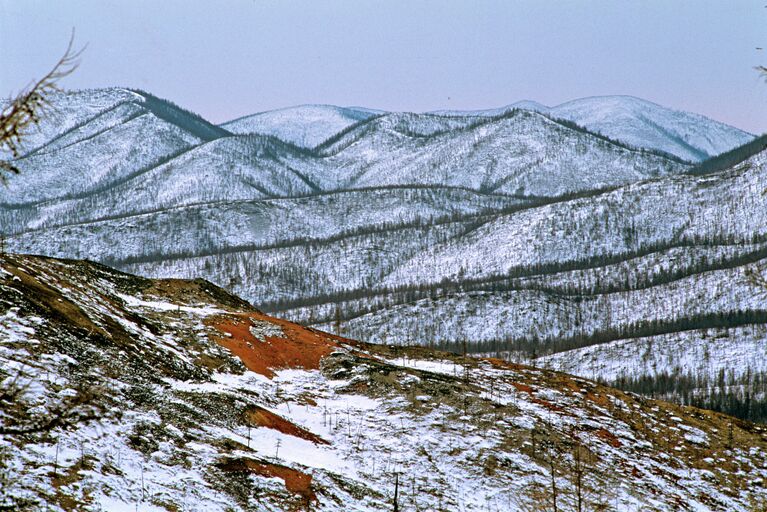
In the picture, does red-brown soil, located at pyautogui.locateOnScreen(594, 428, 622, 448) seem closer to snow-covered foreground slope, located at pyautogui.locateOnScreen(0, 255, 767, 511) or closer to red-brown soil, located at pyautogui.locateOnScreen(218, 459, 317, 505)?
snow-covered foreground slope, located at pyautogui.locateOnScreen(0, 255, 767, 511)

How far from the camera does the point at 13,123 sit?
28.1ft

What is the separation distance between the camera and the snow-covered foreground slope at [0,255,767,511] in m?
25.9

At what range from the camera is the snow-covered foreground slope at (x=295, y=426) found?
84.9ft

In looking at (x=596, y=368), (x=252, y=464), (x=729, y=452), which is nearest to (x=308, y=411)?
(x=252, y=464)

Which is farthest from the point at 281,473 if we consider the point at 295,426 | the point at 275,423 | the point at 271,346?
the point at 271,346

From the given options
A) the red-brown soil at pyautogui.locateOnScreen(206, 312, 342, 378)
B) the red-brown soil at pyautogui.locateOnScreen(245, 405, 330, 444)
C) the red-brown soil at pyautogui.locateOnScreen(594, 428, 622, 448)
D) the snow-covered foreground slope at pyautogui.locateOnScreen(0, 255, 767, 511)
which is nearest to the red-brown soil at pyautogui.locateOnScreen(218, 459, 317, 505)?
the snow-covered foreground slope at pyautogui.locateOnScreen(0, 255, 767, 511)

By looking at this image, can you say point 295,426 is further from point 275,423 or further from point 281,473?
point 281,473

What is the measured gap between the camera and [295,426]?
39.0 m

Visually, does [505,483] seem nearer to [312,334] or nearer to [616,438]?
[616,438]

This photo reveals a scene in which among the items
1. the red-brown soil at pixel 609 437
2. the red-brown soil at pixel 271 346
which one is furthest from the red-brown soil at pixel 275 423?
the red-brown soil at pixel 609 437

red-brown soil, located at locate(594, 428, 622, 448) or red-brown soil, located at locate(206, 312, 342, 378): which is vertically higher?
red-brown soil, located at locate(206, 312, 342, 378)

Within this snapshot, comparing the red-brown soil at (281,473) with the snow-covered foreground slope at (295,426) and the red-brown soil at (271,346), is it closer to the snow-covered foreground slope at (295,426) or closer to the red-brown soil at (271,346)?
the snow-covered foreground slope at (295,426)

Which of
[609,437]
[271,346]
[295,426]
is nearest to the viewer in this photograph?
[295,426]

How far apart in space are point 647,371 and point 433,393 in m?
131
